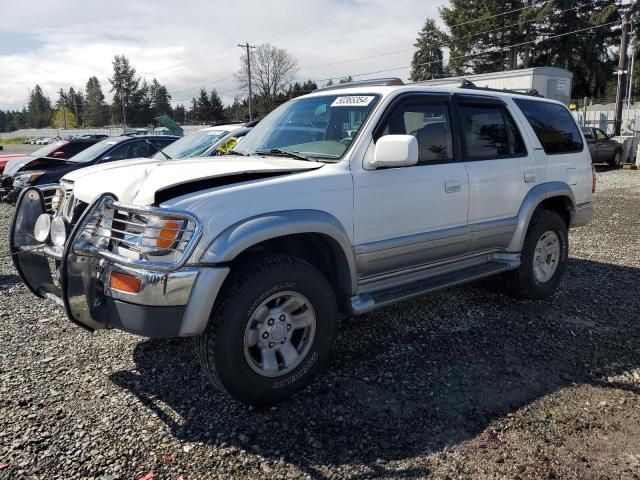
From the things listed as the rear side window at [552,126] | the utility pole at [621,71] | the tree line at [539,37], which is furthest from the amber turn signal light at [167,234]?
the tree line at [539,37]

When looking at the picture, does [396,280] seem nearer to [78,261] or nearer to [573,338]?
[573,338]

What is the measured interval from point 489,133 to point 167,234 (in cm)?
302

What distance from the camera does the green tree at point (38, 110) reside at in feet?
405

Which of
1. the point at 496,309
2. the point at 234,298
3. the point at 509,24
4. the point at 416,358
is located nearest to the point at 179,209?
the point at 234,298

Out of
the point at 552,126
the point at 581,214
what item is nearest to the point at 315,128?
the point at 552,126

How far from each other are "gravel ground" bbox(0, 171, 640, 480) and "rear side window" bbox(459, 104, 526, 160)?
1461 millimetres

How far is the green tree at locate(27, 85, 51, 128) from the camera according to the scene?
12356 cm

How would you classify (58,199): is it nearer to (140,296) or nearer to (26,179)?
(140,296)

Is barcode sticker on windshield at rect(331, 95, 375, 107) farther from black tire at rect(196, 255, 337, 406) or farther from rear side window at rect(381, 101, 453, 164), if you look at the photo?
black tire at rect(196, 255, 337, 406)

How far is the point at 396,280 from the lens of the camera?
12.4 ft

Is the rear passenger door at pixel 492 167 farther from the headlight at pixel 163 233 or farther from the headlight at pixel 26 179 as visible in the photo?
the headlight at pixel 26 179

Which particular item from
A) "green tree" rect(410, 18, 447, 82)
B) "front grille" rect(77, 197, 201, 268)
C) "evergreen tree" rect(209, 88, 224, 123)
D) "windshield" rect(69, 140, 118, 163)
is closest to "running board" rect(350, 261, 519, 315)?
"front grille" rect(77, 197, 201, 268)

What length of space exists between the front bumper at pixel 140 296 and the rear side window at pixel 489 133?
2.52 metres

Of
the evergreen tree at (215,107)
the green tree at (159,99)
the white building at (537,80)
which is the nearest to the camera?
the white building at (537,80)
